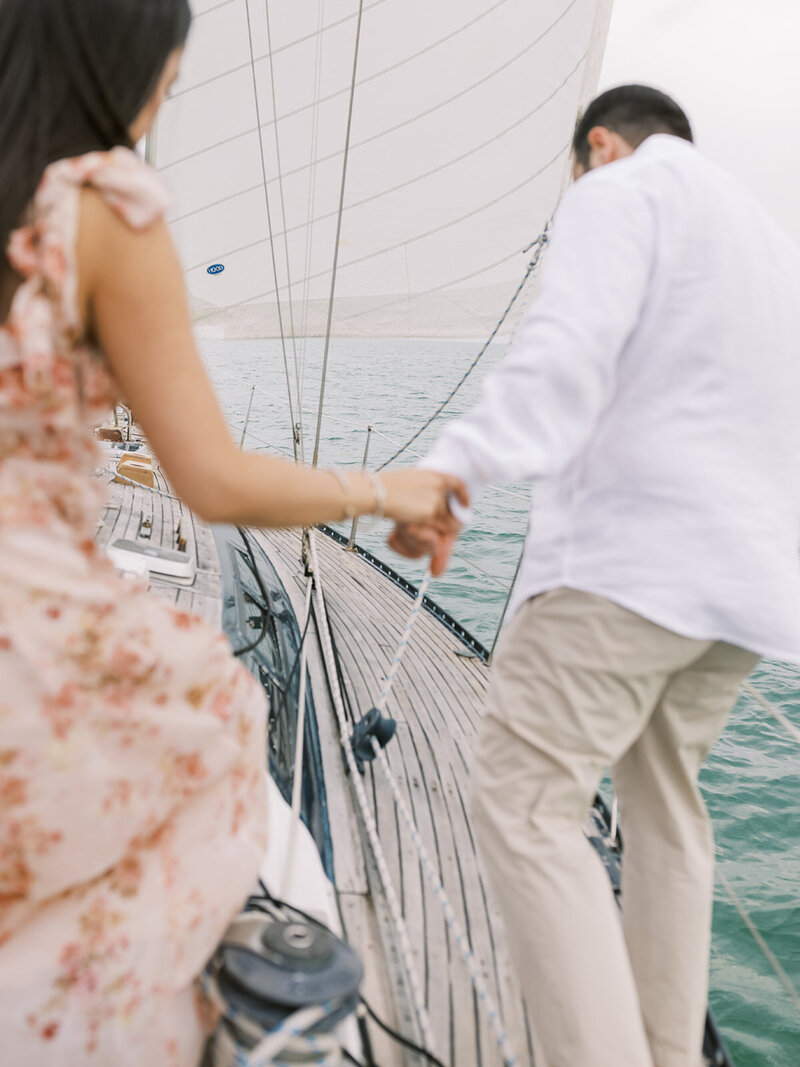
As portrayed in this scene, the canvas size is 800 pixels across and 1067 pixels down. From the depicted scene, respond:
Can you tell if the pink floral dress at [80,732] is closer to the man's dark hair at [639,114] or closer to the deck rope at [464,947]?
the deck rope at [464,947]

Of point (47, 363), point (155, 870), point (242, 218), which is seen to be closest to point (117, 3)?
point (47, 363)

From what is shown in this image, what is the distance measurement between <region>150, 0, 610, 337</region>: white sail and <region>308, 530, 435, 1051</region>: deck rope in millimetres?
1912

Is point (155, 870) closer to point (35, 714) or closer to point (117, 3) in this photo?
point (35, 714)

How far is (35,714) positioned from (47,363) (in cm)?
30

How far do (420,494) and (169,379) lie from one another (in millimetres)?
337

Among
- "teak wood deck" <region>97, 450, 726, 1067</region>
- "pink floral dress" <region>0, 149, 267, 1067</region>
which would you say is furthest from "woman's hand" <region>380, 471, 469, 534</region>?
"teak wood deck" <region>97, 450, 726, 1067</region>

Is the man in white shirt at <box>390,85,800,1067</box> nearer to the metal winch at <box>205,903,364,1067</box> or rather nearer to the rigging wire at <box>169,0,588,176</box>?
the metal winch at <box>205,903,364,1067</box>

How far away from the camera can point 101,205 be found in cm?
73

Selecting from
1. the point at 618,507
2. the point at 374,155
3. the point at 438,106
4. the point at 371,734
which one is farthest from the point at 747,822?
the point at 438,106

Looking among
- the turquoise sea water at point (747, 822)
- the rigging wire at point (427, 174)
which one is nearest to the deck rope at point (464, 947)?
the turquoise sea water at point (747, 822)

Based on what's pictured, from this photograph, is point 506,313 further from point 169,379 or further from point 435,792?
point 169,379

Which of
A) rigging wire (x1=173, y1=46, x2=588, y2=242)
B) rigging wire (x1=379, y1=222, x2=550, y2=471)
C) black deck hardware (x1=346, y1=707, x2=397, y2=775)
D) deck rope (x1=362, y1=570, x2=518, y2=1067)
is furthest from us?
rigging wire (x1=173, y1=46, x2=588, y2=242)

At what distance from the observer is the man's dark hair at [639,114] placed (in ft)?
4.00

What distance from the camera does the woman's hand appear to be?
0.99m
